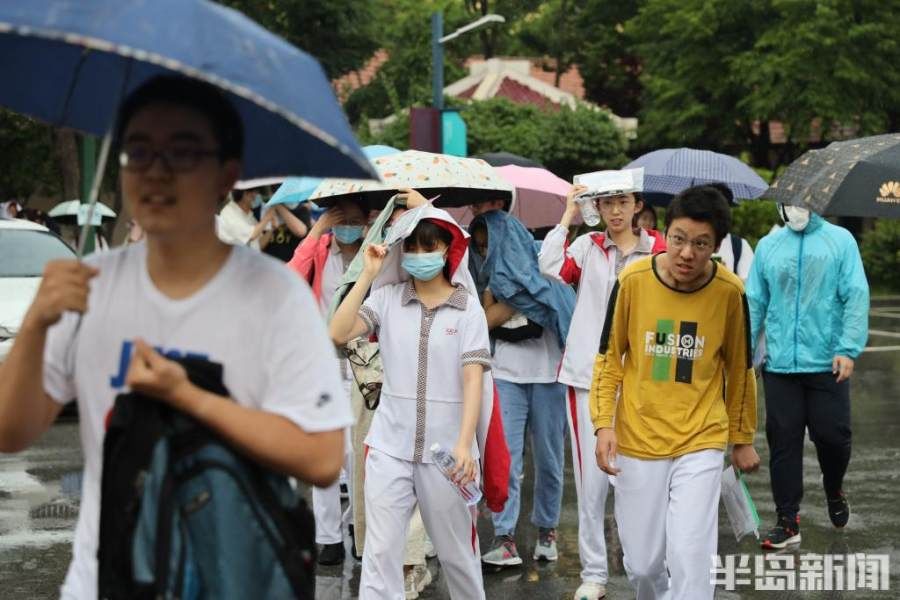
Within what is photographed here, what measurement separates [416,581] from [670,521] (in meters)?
2.13

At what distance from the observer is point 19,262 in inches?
626

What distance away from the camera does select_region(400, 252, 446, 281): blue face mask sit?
6809mm

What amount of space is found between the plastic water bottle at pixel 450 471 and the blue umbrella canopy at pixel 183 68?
2.99m

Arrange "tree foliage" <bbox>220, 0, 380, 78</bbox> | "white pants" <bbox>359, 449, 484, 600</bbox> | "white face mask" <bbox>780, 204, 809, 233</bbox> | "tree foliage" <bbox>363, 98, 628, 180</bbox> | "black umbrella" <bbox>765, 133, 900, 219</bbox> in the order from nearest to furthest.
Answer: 1. "white pants" <bbox>359, 449, 484, 600</bbox>
2. "black umbrella" <bbox>765, 133, 900, 219</bbox>
3. "white face mask" <bbox>780, 204, 809, 233</bbox>
4. "tree foliage" <bbox>220, 0, 380, 78</bbox>
5. "tree foliage" <bbox>363, 98, 628, 180</bbox>

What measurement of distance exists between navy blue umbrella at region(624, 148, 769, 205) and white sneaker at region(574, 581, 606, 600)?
19.0ft

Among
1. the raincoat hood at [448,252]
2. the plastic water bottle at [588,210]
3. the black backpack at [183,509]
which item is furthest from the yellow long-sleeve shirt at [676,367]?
the black backpack at [183,509]

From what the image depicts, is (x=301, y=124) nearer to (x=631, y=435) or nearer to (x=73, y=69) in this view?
(x=73, y=69)

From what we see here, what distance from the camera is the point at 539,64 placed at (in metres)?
59.4

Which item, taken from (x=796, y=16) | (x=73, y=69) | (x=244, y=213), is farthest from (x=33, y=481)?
(x=796, y=16)

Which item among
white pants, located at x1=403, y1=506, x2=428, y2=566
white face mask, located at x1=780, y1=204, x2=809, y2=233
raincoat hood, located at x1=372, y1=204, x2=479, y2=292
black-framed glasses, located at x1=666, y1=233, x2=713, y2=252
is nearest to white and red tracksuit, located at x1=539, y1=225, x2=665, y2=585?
white pants, located at x1=403, y1=506, x2=428, y2=566

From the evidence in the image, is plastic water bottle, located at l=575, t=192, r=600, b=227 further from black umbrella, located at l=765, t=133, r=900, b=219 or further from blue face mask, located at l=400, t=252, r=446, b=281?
blue face mask, located at l=400, t=252, r=446, b=281

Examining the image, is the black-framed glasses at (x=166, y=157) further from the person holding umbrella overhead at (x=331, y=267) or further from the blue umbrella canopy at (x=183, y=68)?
the person holding umbrella overhead at (x=331, y=267)

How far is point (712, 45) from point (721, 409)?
33.0 metres

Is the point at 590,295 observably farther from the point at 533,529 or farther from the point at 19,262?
the point at 19,262
